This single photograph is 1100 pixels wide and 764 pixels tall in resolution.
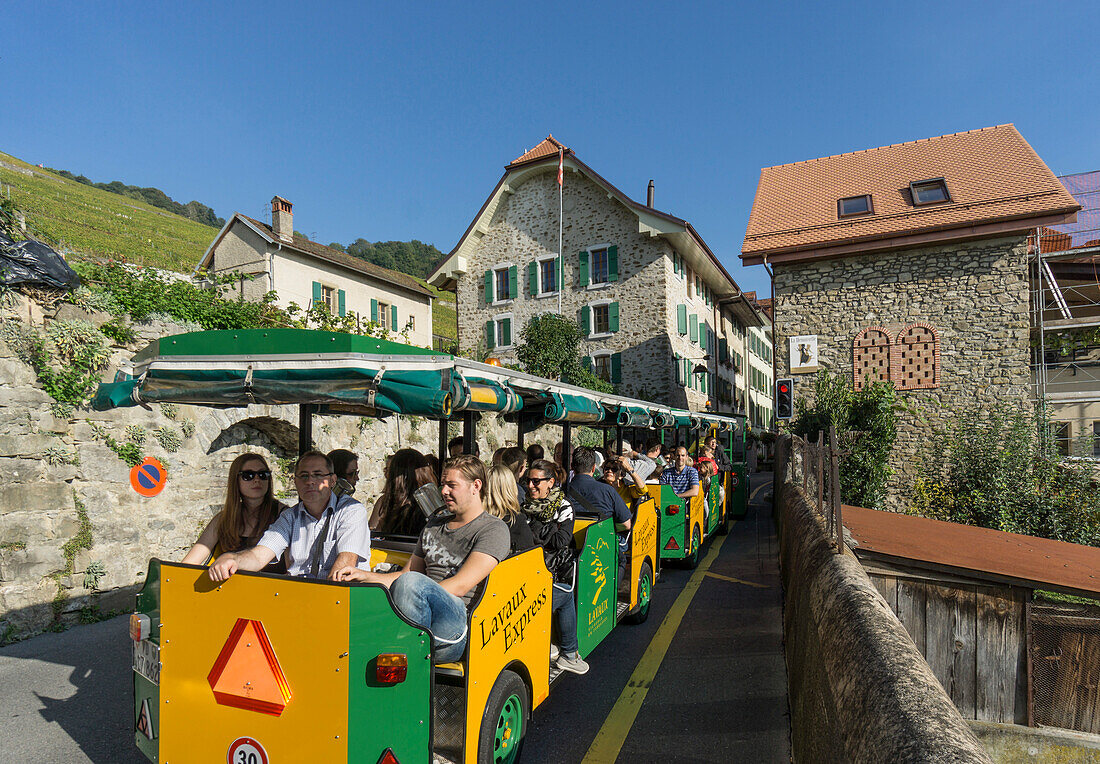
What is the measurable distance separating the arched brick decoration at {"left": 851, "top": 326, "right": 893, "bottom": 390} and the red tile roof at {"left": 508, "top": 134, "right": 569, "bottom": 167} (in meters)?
15.8

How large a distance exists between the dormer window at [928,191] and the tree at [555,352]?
12.2 metres

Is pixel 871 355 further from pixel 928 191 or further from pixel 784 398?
pixel 928 191

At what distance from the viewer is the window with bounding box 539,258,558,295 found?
29609 mm

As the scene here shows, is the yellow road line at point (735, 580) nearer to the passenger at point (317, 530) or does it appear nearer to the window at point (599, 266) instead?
the passenger at point (317, 530)

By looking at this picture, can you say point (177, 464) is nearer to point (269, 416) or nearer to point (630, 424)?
point (269, 416)

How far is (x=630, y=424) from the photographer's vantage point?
9.08m

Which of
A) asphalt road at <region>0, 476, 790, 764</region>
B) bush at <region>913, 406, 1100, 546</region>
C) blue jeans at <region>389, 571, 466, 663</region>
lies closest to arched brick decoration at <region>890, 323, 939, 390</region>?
bush at <region>913, 406, 1100, 546</region>

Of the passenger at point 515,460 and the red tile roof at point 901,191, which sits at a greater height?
the red tile roof at point 901,191

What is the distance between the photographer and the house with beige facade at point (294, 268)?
94.4 feet

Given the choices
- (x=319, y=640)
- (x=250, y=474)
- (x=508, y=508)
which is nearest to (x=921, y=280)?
(x=508, y=508)

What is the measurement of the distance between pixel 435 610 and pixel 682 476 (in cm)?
740

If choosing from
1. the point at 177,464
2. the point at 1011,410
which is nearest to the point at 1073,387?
the point at 1011,410

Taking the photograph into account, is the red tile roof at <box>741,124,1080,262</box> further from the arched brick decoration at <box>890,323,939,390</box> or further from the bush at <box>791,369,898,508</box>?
the bush at <box>791,369,898,508</box>

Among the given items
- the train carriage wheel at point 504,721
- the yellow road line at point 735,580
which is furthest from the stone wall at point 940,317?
the train carriage wheel at point 504,721
